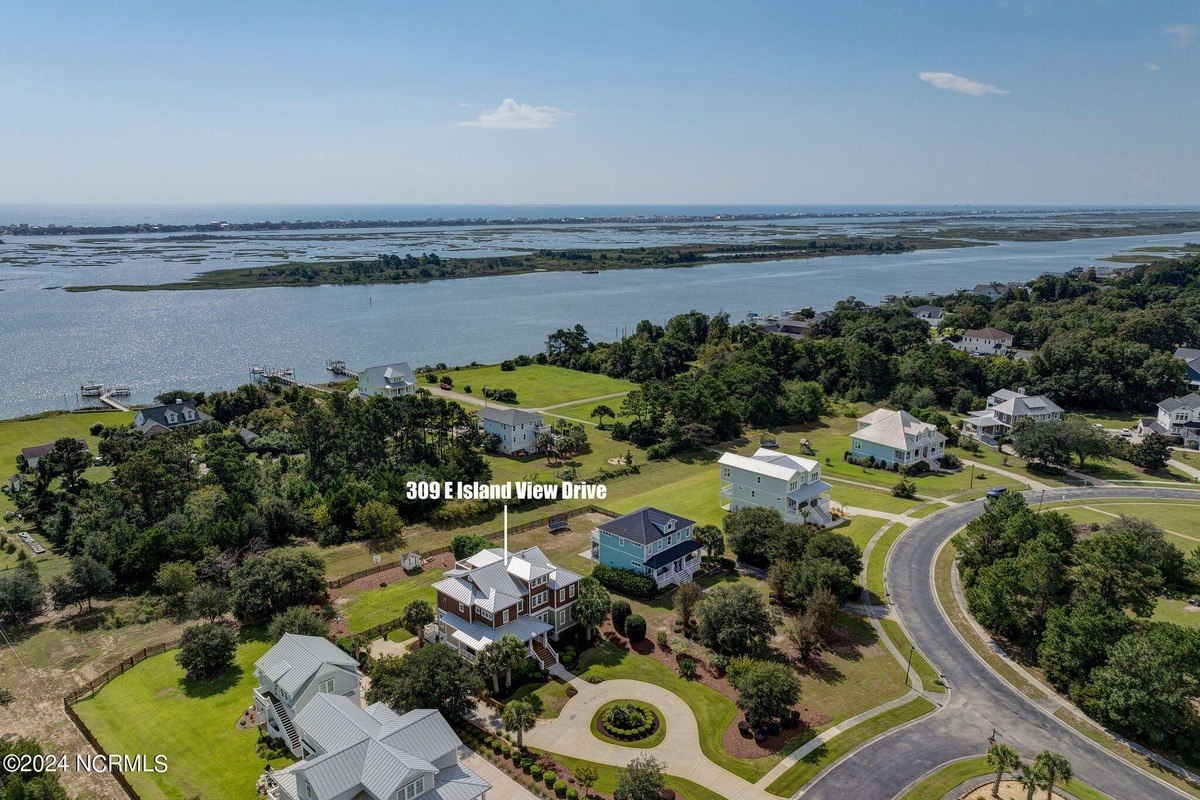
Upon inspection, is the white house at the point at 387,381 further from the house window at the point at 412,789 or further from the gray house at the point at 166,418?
the house window at the point at 412,789

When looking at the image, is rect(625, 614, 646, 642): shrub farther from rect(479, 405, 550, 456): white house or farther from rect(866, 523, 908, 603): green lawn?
rect(479, 405, 550, 456): white house

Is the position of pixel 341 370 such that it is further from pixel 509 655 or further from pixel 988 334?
pixel 988 334

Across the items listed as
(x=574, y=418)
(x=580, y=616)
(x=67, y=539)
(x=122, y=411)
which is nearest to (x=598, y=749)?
(x=580, y=616)

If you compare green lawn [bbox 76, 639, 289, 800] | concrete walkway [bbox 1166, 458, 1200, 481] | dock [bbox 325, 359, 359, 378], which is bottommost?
concrete walkway [bbox 1166, 458, 1200, 481]

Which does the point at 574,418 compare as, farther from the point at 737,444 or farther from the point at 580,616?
the point at 580,616

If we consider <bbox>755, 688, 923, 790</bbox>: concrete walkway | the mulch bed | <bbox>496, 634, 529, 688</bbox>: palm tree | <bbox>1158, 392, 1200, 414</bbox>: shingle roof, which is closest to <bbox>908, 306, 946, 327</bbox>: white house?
<bbox>1158, 392, 1200, 414</bbox>: shingle roof

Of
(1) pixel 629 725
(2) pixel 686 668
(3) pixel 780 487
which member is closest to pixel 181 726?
(1) pixel 629 725
